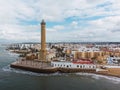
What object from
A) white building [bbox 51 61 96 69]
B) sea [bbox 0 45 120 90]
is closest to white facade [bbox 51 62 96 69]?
white building [bbox 51 61 96 69]

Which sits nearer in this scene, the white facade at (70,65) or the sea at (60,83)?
the sea at (60,83)

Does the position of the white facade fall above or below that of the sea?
above

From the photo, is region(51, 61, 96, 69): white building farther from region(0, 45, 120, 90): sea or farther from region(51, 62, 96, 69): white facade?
region(0, 45, 120, 90): sea

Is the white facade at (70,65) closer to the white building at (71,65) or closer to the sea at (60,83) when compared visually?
the white building at (71,65)

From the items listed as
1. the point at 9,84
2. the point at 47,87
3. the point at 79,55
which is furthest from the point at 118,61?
the point at 9,84

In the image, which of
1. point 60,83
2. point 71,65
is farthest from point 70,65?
point 60,83

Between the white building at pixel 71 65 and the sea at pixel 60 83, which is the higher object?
the white building at pixel 71 65

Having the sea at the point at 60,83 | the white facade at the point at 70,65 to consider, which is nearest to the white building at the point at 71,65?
the white facade at the point at 70,65

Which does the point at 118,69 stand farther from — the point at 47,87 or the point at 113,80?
the point at 47,87

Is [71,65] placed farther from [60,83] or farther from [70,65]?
[60,83]

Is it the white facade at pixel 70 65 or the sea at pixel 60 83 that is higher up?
the white facade at pixel 70 65

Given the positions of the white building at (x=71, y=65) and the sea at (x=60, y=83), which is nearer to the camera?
the sea at (x=60, y=83)
